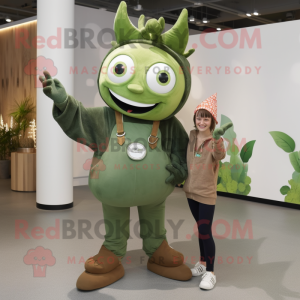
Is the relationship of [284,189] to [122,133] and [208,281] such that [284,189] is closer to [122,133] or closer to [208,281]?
[208,281]

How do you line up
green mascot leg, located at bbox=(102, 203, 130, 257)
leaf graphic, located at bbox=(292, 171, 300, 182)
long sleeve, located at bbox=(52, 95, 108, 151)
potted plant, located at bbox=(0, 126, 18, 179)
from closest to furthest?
long sleeve, located at bbox=(52, 95, 108, 151) < green mascot leg, located at bbox=(102, 203, 130, 257) < leaf graphic, located at bbox=(292, 171, 300, 182) < potted plant, located at bbox=(0, 126, 18, 179)

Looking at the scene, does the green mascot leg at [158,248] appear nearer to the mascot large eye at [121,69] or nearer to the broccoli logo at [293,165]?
the mascot large eye at [121,69]

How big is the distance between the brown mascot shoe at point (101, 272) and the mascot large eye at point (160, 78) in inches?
47.7

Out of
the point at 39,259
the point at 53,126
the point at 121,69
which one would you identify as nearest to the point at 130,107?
the point at 121,69

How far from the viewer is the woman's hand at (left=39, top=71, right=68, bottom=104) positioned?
2.31 meters

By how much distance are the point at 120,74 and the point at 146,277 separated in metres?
1.47

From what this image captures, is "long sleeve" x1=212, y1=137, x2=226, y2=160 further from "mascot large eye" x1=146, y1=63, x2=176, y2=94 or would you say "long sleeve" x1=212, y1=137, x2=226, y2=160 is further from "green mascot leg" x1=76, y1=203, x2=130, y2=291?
"green mascot leg" x1=76, y1=203, x2=130, y2=291

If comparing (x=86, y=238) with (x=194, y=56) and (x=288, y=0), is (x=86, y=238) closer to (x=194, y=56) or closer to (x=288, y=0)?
(x=194, y=56)

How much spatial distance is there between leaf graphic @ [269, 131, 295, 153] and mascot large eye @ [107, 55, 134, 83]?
317cm

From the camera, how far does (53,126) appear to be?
15.2ft

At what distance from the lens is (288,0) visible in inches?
321

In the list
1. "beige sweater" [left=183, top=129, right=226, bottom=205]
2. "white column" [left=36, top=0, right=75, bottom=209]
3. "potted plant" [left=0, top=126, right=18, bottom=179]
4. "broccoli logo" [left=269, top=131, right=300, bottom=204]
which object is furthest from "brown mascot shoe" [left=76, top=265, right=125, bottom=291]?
"potted plant" [left=0, top=126, right=18, bottom=179]

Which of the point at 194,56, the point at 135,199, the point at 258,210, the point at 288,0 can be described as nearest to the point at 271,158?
the point at 258,210

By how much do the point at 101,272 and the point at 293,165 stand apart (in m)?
3.19
